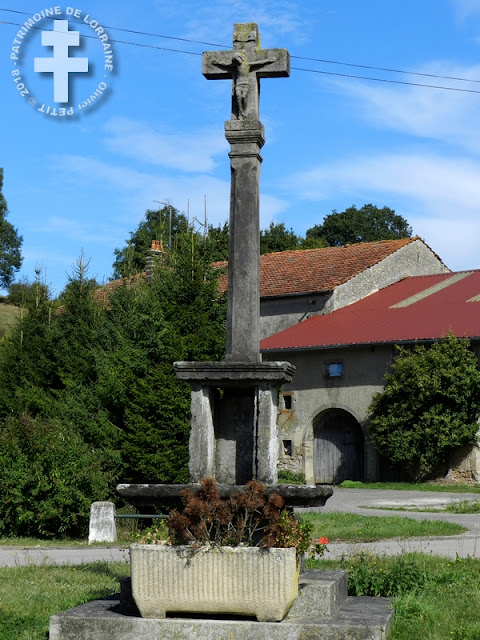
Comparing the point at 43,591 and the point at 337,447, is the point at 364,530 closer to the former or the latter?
the point at 43,591

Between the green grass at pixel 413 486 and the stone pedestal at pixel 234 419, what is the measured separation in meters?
19.1

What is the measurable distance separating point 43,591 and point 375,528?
725 cm

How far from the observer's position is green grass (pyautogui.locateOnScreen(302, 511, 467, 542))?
13.7 meters

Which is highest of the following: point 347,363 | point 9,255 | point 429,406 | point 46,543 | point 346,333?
point 9,255

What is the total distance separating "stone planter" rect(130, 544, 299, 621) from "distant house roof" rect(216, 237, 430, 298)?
27.2m

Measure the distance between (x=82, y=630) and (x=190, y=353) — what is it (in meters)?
9.95

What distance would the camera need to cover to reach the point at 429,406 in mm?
28453

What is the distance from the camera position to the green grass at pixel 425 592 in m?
6.53

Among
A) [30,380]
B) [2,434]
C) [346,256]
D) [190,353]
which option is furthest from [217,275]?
[346,256]

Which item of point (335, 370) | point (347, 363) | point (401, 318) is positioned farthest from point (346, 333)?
point (401, 318)

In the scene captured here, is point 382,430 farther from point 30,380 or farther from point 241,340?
point 241,340

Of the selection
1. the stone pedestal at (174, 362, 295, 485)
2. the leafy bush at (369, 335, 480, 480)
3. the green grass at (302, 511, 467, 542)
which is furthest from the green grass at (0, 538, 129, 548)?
the leafy bush at (369, 335, 480, 480)

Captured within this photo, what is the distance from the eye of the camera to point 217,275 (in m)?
18.0

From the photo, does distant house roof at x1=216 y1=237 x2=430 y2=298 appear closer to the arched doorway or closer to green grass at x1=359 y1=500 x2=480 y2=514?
the arched doorway
